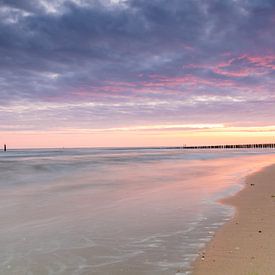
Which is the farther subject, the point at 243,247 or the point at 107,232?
the point at 107,232

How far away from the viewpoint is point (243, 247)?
6.57m

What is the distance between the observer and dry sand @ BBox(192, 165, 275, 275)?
5.52 metres

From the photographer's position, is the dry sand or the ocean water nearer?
the dry sand

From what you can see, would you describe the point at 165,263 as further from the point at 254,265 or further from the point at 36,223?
the point at 36,223

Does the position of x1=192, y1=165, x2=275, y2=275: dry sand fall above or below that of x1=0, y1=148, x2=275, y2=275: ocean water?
above

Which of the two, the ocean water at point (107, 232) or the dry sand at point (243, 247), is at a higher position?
the dry sand at point (243, 247)

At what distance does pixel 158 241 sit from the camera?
7.41 meters

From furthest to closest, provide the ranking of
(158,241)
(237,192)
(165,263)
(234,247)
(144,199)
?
1. (237,192)
2. (144,199)
3. (158,241)
4. (234,247)
5. (165,263)

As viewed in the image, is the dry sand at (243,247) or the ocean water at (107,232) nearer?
the dry sand at (243,247)

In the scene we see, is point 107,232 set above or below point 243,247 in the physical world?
below

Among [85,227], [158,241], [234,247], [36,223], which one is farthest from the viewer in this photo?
[36,223]

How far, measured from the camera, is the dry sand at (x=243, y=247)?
5516 millimetres

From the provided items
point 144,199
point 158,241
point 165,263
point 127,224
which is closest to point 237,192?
point 144,199

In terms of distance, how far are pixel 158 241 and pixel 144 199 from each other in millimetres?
6099
